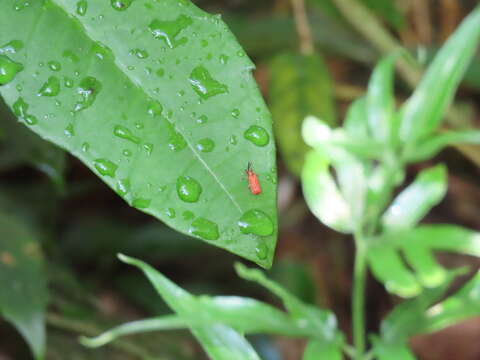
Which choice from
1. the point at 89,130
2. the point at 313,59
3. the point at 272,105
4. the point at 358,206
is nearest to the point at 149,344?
the point at 272,105

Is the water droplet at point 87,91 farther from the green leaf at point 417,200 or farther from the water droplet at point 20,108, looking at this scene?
the green leaf at point 417,200

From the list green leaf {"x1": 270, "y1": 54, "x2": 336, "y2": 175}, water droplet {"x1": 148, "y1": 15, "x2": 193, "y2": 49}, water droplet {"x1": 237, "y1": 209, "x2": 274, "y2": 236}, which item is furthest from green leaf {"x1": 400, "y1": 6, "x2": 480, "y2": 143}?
green leaf {"x1": 270, "y1": 54, "x2": 336, "y2": 175}

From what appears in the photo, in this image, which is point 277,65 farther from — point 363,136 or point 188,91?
point 363,136

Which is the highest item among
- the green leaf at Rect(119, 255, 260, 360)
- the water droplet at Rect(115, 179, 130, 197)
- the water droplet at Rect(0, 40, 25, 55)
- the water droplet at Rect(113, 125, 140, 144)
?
the water droplet at Rect(0, 40, 25, 55)

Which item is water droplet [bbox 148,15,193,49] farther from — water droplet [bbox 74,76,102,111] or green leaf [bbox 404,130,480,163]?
green leaf [bbox 404,130,480,163]

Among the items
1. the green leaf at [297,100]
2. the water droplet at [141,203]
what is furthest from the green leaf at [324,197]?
the green leaf at [297,100]
